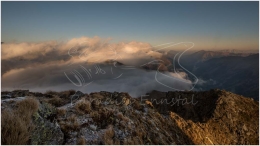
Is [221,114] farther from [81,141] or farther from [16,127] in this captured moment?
[16,127]

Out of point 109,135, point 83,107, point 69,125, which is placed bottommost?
point 109,135

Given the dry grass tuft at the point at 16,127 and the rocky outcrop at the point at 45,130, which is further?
the rocky outcrop at the point at 45,130

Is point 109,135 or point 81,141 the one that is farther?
point 109,135

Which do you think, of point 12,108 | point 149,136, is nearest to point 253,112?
point 149,136

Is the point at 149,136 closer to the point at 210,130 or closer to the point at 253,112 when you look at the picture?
the point at 210,130

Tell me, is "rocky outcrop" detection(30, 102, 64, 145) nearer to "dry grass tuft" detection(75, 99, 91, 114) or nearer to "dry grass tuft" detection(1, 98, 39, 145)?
"dry grass tuft" detection(1, 98, 39, 145)

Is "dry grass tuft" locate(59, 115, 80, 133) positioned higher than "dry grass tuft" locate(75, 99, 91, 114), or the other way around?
"dry grass tuft" locate(75, 99, 91, 114)

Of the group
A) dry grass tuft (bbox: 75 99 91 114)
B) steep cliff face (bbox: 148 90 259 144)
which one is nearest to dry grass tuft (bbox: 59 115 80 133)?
dry grass tuft (bbox: 75 99 91 114)

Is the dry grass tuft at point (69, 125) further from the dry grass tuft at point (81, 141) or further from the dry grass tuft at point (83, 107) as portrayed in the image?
the dry grass tuft at point (83, 107)

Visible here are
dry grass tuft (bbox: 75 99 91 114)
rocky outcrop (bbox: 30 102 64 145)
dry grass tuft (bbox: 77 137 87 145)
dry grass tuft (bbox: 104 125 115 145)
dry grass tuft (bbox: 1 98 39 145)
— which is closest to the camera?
dry grass tuft (bbox: 1 98 39 145)

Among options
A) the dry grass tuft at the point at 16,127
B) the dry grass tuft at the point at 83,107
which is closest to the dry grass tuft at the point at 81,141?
the dry grass tuft at the point at 16,127

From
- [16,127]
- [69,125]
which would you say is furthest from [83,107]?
[16,127]
